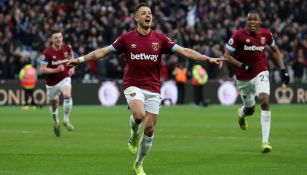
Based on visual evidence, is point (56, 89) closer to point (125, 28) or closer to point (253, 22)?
point (253, 22)

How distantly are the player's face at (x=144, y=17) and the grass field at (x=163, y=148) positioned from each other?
7.78 feet

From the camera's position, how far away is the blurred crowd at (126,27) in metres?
37.0

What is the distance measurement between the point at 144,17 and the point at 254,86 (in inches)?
202

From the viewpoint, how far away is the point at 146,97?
12.1 m

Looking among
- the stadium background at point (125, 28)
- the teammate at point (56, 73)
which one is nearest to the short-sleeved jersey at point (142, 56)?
the teammate at point (56, 73)

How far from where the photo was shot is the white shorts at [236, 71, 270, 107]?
15908 millimetres

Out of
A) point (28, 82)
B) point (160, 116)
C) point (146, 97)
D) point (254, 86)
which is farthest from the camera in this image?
point (28, 82)

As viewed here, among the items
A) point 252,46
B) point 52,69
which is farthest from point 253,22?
point 52,69

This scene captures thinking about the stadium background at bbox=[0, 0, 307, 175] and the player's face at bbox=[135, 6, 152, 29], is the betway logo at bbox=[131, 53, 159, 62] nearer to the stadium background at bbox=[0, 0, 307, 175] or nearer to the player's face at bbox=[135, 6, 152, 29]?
the player's face at bbox=[135, 6, 152, 29]

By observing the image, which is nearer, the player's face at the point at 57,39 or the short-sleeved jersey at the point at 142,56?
the short-sleeved jersey at the point at 142,56

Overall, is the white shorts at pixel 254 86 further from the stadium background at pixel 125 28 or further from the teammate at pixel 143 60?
the stadium background at pixel 125 28

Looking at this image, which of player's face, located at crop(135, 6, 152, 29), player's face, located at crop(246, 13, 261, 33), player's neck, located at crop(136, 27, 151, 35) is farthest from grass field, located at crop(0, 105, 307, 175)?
player's face, located at crop(246, 13, 261, 33)

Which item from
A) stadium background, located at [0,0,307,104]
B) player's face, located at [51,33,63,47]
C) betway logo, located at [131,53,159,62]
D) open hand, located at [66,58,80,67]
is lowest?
open hand, located at [66,58,80,67]

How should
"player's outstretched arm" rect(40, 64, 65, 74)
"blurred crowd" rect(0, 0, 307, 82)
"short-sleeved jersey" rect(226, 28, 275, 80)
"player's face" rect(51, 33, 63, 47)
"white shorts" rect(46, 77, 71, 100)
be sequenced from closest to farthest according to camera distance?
"short-sleeved jersey" rect(226, 28, 275, 80) < "player's outstretched arm" rect(40, 64, 65, 74) < "player's face" rect(51, 33, 63, 47) < "white shorts" rect(46, 77, 71, 100) < "blurred crowd" rect(0, 0, 307, 82)
